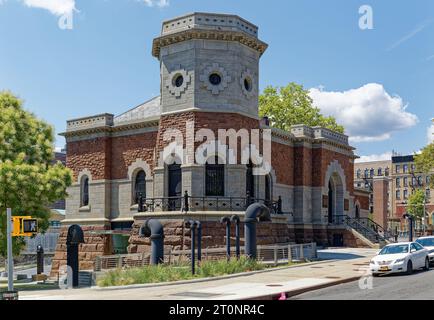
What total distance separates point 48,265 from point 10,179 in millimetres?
23829

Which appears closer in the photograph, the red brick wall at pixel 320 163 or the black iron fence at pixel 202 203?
the black iron fence at pixel 202 203

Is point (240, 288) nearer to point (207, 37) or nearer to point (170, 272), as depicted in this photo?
point (170, 272)

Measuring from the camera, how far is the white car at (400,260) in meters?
21.0

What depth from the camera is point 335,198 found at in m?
43.5

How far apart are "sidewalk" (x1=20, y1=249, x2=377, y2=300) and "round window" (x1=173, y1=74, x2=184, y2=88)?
11872 millimetres

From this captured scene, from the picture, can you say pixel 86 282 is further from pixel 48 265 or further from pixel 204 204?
pixel 48 265

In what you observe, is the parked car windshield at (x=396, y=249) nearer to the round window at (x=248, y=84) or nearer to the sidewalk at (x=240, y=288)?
the sidewalk at (x=240, y=288)

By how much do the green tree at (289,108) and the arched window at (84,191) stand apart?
27.8m

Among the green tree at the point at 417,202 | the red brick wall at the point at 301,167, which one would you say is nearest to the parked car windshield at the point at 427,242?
the red brick wall at the point at 301,167

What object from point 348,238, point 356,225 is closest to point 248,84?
point 348,238

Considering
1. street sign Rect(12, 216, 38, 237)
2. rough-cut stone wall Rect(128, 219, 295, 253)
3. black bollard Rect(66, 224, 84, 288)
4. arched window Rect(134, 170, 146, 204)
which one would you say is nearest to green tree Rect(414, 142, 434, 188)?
rough-cut stone wall Rect(128, 219, 295, 253)

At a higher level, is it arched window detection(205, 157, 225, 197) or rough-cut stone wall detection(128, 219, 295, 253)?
arched window detection(205, 157, 225, 197)

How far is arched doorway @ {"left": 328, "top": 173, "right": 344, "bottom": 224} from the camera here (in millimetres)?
43312

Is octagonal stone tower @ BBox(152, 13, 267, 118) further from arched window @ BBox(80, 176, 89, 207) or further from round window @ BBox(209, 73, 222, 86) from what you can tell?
arched window @ BBox(80, 176, 89, 207)
